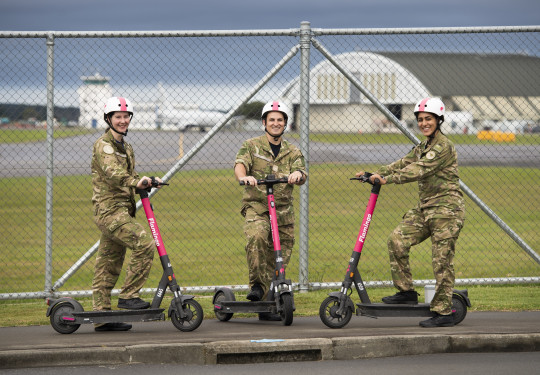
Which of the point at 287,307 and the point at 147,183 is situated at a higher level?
the point at 147,183

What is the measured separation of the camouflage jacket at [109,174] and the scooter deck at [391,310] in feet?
7.32

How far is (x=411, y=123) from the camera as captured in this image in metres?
19.6

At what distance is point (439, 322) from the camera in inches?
308

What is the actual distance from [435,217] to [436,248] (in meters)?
0.27

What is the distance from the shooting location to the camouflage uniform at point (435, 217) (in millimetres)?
7824

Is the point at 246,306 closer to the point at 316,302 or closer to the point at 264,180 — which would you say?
the point at 264,180

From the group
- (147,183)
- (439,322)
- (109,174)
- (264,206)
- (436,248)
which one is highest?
(109,174)

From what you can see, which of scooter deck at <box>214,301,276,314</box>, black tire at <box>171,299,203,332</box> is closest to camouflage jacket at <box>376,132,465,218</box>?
scooter deck at <box>214,301,276,314</box>

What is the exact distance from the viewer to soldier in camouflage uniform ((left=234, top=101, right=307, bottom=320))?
830 cm

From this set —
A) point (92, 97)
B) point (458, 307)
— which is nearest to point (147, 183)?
point (458, 307)

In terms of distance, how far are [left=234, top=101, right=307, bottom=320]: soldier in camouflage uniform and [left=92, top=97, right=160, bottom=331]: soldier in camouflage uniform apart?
1.00 metres

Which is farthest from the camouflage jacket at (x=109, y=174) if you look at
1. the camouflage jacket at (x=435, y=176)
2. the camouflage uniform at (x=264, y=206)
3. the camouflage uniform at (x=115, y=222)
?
the camouflage jacket at (x=435, y=176)

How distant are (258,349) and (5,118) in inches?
233

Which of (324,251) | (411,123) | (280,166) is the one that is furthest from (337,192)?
(280,166)
